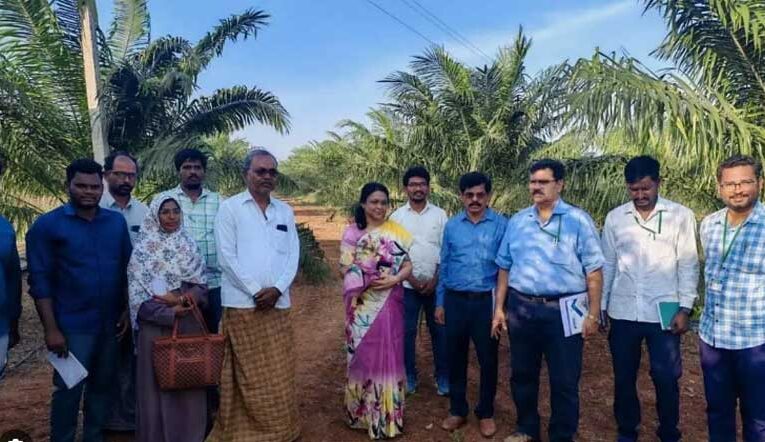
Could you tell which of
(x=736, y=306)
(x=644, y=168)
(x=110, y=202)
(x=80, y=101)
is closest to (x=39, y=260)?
(x=110, y=202)

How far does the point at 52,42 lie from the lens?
6.24 m

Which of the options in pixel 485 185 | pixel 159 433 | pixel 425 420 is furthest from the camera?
pixel 425 420

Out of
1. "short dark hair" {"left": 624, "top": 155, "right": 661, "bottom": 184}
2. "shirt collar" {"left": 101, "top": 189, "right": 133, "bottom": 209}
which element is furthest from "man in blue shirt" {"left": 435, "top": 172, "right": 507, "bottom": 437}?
"shirt collar" {"left": 101, "top": 189, "right": 133, "bottom": 209}

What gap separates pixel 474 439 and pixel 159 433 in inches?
76.6

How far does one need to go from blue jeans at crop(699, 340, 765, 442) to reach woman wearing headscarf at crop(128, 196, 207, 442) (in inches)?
110

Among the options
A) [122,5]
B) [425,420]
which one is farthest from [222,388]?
[122,5]

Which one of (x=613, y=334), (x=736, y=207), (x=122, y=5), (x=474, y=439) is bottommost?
(x=474, y=439)

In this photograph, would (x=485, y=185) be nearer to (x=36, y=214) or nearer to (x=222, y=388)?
(x=222, y=388)

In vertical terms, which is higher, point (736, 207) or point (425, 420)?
Result: point (736, 207)

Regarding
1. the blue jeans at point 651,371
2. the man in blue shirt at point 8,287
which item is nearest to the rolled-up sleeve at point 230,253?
the man in blue shirt at point 8,287

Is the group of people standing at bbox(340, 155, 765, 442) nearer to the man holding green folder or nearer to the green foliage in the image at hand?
the man holding green folder

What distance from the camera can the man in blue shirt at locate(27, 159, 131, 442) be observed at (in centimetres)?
291

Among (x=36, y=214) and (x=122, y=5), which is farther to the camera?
(x=122, y=5)

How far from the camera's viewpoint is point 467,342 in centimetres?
363
